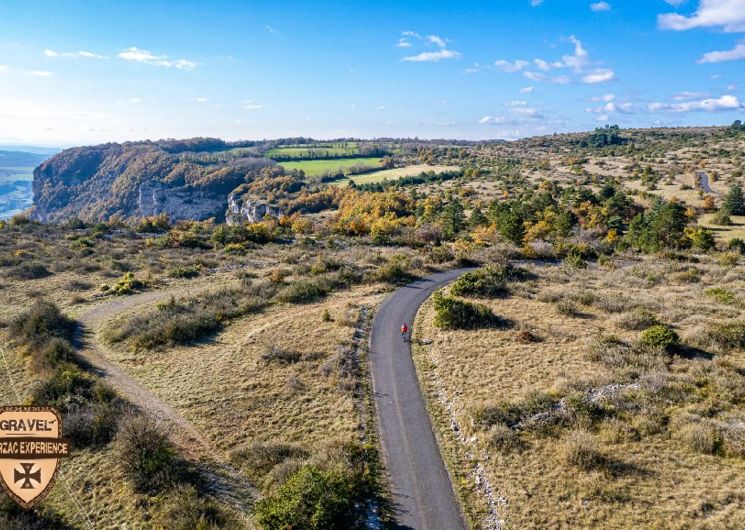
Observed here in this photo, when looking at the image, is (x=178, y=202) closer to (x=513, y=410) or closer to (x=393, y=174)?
(x=393, y=174)

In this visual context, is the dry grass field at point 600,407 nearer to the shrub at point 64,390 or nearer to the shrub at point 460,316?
the shrub at point 460,316

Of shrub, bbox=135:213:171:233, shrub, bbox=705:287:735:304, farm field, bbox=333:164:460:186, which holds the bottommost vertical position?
shrub, bbox=705:287:735:304

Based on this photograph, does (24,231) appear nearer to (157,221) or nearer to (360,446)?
(157,221)

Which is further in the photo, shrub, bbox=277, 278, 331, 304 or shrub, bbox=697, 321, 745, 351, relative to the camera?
shrub, bbox=277, 278, 331, 304

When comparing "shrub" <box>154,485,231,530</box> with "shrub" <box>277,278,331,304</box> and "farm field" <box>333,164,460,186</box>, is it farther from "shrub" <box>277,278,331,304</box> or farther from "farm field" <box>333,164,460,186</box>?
"farm field" <box>333,164,460,186</box>

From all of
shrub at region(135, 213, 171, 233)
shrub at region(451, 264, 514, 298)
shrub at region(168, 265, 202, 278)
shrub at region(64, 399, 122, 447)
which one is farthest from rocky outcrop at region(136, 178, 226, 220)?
shrub at region(64, 399, 122, 447)

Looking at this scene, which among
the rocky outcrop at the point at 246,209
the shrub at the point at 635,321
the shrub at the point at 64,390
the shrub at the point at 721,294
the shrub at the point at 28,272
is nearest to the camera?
the shrub at the point at 64,390

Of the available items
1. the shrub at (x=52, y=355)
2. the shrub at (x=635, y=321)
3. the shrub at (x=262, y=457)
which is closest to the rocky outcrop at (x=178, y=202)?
the shrub at (x=52, y=355)

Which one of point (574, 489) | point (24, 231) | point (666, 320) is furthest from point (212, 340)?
point (24, 231)
